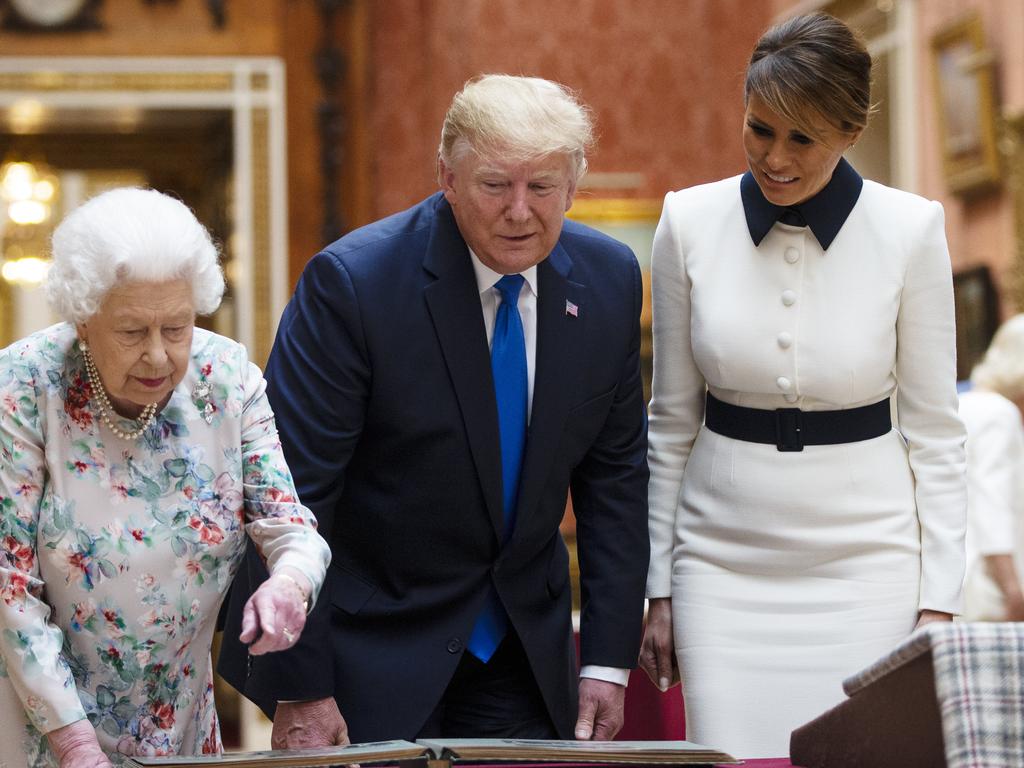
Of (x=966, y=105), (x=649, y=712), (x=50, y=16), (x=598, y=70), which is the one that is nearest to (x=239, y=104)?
(x=50, y=16)

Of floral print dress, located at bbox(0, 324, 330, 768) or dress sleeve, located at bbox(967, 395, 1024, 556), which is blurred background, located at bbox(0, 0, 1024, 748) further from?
floral print dress, located at bbox(0, 324, 330, 768)

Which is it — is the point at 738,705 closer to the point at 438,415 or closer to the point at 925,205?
the point at 438,415

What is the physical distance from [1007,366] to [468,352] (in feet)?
11.0

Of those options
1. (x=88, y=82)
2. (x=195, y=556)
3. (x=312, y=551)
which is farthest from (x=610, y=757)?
(x=88, y=82)

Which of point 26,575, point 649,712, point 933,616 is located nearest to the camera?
point 26,575

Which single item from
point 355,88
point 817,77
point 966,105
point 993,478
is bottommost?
point 993,478

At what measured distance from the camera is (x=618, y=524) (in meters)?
3.05

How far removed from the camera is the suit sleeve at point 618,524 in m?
Result: 3.03

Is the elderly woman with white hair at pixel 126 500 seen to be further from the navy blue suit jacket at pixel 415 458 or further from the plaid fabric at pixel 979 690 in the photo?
the plaid fabric at pixel 979 690

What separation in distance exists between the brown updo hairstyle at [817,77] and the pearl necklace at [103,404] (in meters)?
1.19

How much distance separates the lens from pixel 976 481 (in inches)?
213

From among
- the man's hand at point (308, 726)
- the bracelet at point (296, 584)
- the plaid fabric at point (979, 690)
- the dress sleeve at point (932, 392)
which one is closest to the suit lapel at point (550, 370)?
the man's hand at point (308, 726)

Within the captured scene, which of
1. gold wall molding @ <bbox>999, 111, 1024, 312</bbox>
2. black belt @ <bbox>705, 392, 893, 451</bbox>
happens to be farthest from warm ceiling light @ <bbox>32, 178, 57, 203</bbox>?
black belt @ <bbox>705, 392, 893, 451</bbox>

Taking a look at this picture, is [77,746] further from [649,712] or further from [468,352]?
[649,712]
